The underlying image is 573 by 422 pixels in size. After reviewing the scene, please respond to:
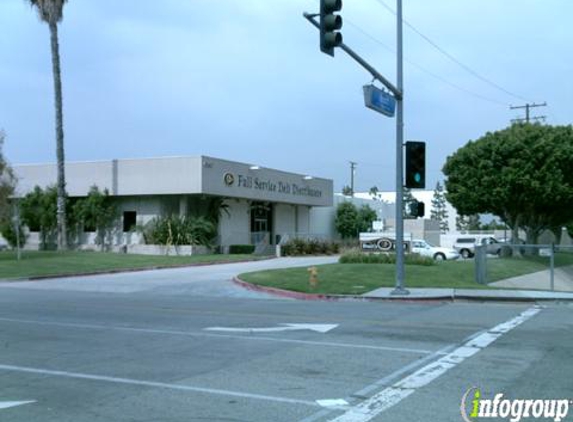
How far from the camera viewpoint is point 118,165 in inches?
1766

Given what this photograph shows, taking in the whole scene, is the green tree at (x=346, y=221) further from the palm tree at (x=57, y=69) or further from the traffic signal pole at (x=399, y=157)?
the traffic signal pole at (x=399, y=157)

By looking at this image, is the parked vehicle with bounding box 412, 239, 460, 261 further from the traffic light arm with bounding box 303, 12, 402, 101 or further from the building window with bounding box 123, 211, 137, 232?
the traffic light arm with bounding box 303, 12, 402, 101

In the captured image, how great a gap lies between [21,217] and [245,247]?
49.1ft

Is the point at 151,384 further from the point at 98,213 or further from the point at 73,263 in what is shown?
the point at 98,213

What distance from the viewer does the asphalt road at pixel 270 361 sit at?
23.6ft

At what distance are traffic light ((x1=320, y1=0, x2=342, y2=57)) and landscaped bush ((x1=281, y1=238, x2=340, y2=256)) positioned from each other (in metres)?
32.5

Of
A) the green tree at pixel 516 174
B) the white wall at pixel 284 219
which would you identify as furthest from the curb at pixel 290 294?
the white wall at pixel 284 219

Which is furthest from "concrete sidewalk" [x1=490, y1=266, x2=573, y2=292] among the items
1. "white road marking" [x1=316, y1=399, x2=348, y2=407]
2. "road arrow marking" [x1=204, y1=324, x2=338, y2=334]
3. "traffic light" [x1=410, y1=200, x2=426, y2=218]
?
"white road marking" [x1=316, y1=399, x2=348, y2=407]

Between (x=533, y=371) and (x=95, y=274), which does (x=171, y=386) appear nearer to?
(x=533, y=371)

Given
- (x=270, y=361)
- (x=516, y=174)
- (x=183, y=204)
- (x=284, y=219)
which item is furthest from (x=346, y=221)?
(x=270, y=361)

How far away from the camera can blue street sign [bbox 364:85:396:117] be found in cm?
1860

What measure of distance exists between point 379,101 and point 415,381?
11.9 meters

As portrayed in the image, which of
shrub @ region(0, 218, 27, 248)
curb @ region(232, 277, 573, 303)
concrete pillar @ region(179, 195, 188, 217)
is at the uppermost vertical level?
concrete pillar @ region(179, 195, 188, 217)

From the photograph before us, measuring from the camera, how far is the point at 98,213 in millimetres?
44500
